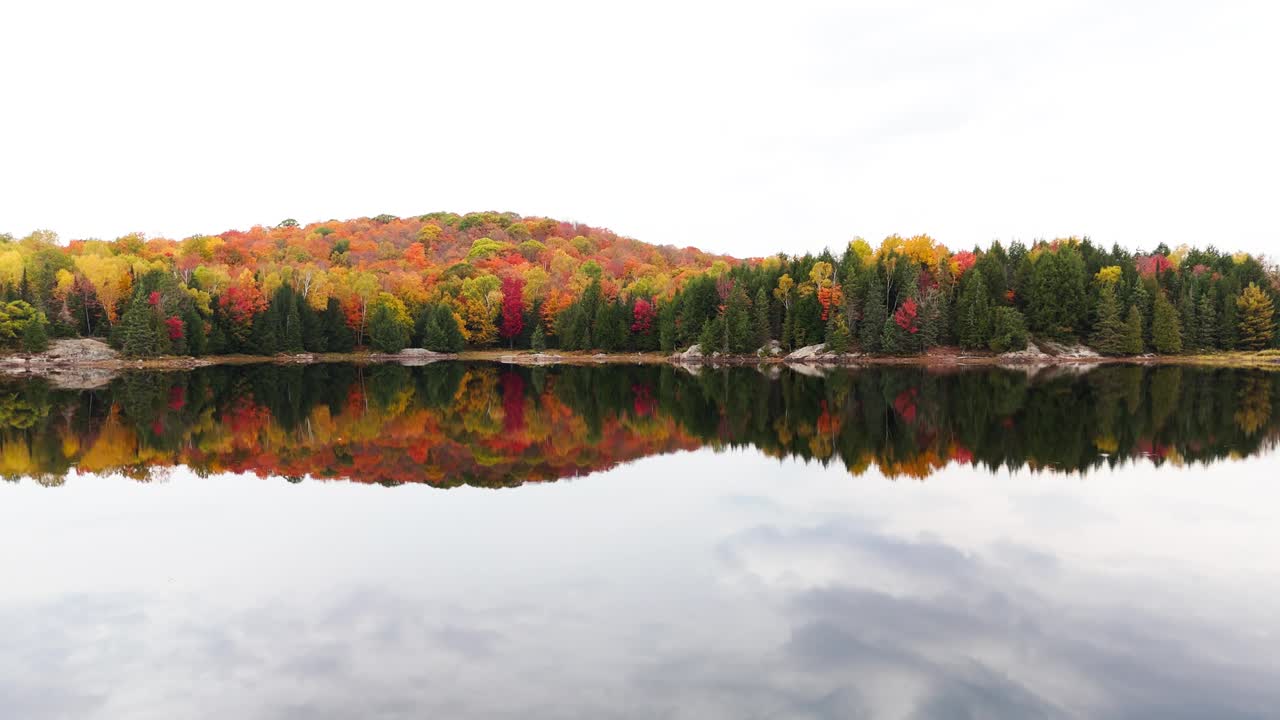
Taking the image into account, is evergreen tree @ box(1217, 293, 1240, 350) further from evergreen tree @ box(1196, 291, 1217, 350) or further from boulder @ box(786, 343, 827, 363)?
boulder @ box(786, 343, 827, 363)

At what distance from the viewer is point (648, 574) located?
482 inches

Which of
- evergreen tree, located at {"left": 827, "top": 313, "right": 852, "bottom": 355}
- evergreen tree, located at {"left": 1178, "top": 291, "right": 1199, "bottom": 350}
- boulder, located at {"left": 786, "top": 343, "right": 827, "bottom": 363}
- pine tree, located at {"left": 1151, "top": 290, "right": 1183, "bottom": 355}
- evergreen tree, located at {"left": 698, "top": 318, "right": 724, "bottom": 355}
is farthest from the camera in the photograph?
evergreen tree, located at {"left": 698, "top": 318, "right": 724, "bottom": 355}

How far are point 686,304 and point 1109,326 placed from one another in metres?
46.7

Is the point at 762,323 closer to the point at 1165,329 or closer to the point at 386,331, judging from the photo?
the point at 1165,329

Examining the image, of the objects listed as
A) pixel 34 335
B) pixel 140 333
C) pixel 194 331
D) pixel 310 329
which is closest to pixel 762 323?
pixel 310 329

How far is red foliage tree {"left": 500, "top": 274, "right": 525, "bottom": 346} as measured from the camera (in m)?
114

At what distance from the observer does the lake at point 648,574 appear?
8570 millimetres

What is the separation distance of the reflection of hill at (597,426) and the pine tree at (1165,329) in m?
36.9

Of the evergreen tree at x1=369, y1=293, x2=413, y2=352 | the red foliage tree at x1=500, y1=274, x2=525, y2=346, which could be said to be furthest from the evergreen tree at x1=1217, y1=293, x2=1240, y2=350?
the evergreen tree at x1=369, y1=293, x2=413, y2=352

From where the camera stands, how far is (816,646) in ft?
31.2

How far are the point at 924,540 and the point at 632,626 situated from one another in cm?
625

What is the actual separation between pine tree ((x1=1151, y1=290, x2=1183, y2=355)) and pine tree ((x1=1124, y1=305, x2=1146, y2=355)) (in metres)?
2.99

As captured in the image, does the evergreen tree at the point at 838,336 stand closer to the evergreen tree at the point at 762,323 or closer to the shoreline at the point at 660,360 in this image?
the shoreline at the point at 660,360

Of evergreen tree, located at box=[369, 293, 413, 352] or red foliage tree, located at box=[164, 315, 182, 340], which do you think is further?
evergreen tree, located at box=[369, 293, 413, 352]
